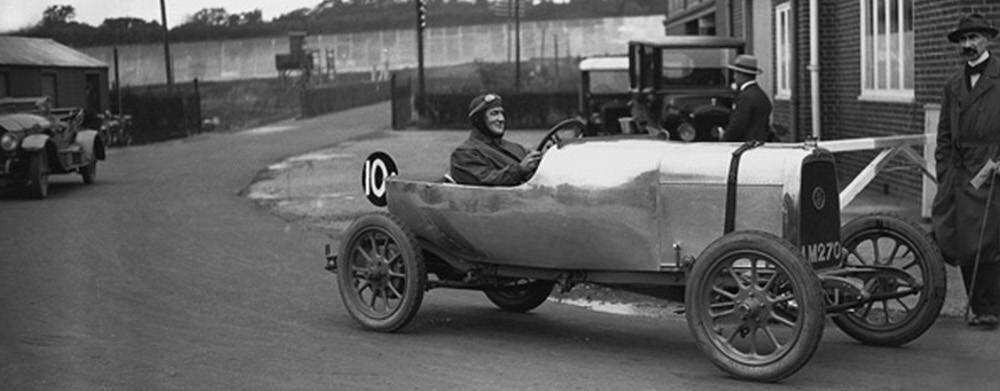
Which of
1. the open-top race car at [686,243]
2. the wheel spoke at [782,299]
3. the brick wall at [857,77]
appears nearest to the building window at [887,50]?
the brick wall at [857,77]

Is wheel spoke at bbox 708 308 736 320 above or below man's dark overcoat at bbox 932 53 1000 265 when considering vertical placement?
below

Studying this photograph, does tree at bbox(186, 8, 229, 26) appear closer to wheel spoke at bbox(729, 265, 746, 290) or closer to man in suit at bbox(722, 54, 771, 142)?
wheel spoke at bbox(729, 265, 746, 290)

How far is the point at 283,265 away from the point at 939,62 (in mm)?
6007

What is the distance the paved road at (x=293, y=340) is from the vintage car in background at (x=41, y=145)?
6.54m

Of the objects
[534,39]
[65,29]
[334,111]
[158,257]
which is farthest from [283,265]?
[534,39]

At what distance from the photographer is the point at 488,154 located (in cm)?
804

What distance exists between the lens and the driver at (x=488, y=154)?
301 inches

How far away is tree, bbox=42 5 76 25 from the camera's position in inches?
150

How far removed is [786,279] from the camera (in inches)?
251

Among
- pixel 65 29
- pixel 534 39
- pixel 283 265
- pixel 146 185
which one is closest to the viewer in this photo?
pixel 65 29

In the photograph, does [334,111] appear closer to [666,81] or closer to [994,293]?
[666,81]

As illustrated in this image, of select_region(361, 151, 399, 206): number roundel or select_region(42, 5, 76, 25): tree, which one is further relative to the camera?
select_region(361, 151, 399, 206): number roundel

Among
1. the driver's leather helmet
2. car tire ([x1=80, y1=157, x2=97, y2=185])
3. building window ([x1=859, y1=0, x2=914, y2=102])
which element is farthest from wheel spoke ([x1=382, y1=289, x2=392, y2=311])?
car tire ([x1=80, y1=157, x2=97, y2=185])

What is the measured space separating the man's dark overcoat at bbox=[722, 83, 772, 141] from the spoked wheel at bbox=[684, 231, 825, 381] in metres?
4.57
